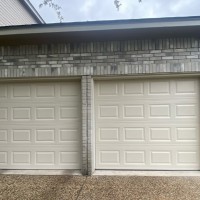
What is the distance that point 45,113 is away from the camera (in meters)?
5.97

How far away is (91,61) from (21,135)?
2432mm

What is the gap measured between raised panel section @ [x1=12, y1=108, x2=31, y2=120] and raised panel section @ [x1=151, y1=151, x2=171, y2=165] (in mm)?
3039

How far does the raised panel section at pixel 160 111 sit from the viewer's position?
18.8 ft

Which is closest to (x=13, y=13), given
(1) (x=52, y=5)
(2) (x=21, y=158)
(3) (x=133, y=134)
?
(1) (x=52, y=5)

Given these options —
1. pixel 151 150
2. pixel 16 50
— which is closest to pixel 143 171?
pixel 151 150

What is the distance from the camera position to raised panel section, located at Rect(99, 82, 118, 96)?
5.82 meters

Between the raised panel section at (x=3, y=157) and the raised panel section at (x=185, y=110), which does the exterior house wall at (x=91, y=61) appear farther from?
the raised panel section at (x=3, y=157)

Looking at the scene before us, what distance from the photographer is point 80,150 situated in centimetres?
586

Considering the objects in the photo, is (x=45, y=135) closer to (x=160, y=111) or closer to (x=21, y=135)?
(x=21, y=135)

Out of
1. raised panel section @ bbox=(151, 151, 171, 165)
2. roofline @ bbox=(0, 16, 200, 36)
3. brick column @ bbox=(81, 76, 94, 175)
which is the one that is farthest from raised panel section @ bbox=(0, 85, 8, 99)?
raised panel section @ bbox=(151, 151, 171, 165)

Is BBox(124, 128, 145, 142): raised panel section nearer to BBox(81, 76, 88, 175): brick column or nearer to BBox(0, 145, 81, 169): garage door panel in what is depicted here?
BBox(81, 76, 88, 175): brick column

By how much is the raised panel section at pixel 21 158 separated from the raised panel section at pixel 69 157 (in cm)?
81

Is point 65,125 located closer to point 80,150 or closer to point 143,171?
point 80,150

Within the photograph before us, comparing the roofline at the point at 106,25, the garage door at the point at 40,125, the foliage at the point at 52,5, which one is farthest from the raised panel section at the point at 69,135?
the foliage at the point at 52,5
